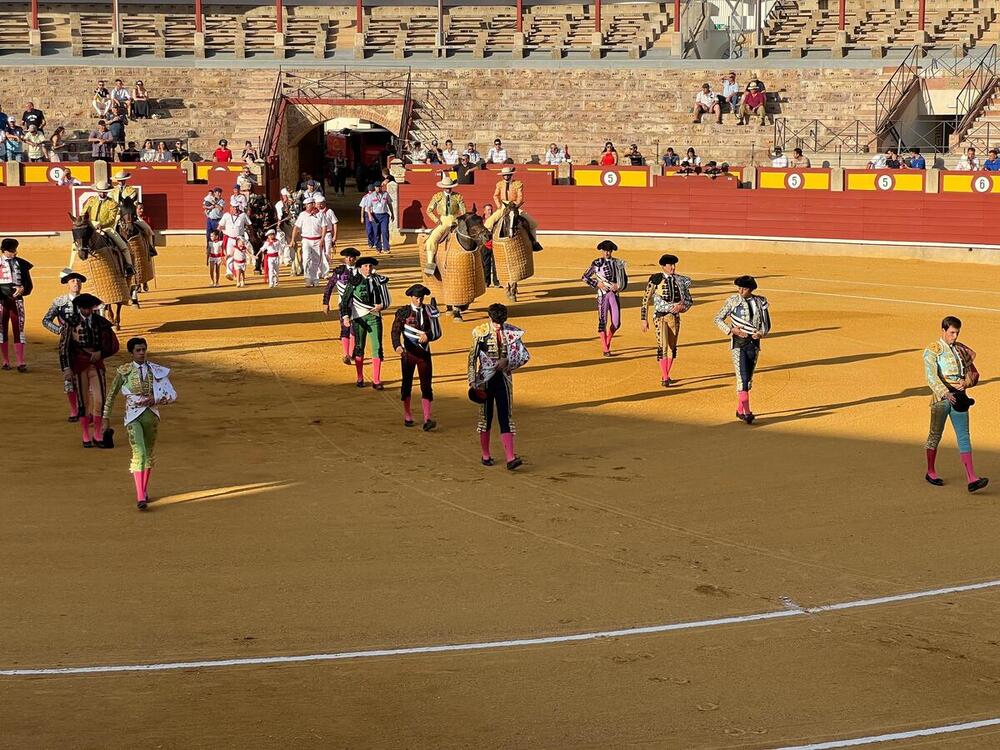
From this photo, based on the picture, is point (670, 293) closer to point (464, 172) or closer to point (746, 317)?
point (746, 317)

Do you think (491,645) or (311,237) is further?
(311,237)

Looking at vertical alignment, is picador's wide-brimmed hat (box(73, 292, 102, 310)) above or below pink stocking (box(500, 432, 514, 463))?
above

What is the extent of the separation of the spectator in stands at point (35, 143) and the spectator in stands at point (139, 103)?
2.52m

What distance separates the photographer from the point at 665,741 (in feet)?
26.0

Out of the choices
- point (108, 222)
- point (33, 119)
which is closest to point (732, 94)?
point (33, 119)

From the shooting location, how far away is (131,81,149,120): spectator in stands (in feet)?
127

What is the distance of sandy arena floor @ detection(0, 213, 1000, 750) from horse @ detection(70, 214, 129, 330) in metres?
1.10

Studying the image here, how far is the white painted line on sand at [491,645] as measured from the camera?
354 inches

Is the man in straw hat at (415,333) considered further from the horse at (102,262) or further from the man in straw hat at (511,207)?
the man in straw hat at (511,207)

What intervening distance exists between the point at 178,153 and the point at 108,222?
666 inches

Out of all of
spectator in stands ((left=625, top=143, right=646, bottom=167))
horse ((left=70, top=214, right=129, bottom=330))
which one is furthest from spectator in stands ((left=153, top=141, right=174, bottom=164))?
horse ((left=70, top=214, right=129, bottom=330))

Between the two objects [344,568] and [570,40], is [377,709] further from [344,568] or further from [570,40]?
[570,40]

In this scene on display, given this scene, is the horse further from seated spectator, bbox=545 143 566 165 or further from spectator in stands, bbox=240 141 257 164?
seated spectator, bbox=545 143 566 165

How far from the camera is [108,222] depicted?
20328 mm
